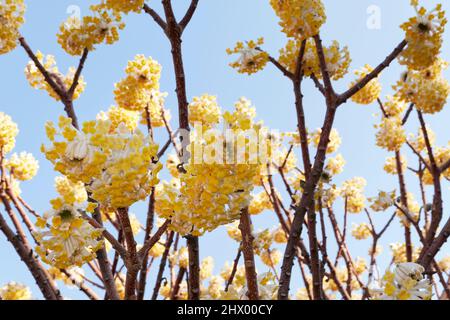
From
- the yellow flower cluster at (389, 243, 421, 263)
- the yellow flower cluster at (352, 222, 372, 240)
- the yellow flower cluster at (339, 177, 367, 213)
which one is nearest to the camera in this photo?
the yellow flower cluster at (339, 177, 367, 213)

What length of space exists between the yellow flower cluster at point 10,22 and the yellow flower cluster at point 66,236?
1.59 m

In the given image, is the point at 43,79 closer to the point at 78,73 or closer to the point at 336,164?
the point at 78,73

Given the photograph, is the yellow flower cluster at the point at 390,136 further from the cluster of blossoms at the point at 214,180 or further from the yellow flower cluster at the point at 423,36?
the cluster of blossoms at the point at 214,180

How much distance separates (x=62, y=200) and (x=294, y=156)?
300 centimetres

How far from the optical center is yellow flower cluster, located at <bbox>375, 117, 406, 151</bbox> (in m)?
3.49

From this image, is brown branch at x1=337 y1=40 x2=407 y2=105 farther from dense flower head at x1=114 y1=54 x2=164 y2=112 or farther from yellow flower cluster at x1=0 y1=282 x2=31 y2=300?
yellow flower cluster at x1=0 y1=282 x2=31 y2=300

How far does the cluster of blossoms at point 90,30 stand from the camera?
98.7 inches

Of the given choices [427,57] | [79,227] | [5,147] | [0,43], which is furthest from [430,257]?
[5,147]

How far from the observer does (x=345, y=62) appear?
2.39 metres

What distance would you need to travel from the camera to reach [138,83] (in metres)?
2.86

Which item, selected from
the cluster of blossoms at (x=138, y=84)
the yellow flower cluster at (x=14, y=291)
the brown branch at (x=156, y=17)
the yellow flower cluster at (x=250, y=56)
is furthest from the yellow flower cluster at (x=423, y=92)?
the yellow flower cluster at (x=14, y=291)

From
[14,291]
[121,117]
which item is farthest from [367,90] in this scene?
[14,291]

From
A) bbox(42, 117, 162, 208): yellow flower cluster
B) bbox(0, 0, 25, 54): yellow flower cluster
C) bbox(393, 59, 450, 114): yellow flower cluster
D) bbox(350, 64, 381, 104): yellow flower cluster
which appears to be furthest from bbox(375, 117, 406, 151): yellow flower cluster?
bbox(42, 117, 162, 208): yellow flower cluster

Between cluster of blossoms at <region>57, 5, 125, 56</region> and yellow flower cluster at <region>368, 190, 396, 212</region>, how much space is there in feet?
7.28
